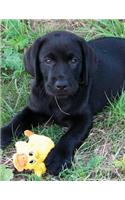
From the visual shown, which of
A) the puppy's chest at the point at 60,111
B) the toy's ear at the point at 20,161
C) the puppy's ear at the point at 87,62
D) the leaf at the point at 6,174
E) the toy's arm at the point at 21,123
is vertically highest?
the puppy's ear at the point at 87,62

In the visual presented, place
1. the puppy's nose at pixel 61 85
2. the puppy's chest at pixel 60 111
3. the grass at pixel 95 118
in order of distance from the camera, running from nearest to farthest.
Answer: the grass at pixel 95 118, the puppy's nose at pixel 61 85, the puppy's chest at pixel 60 111

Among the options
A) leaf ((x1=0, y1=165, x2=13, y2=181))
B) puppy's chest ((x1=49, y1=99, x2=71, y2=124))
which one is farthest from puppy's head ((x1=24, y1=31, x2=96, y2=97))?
leaf ((x1=0, y1=165, x2=13, y2=181))

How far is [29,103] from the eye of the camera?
5008mm

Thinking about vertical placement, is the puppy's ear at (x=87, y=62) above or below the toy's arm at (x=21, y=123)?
above

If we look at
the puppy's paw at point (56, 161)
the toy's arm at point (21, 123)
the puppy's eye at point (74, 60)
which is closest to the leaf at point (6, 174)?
the puppy's paw at point (56, 161)

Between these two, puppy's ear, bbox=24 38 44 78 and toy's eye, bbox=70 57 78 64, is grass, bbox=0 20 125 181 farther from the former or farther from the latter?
toy's eye, bbox=70 57 78 64

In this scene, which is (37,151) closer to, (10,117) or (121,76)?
(10,117)

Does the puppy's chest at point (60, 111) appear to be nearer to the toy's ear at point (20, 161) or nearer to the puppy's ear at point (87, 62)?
the puppy's ear at point (87, 62)

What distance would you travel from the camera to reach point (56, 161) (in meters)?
4.43

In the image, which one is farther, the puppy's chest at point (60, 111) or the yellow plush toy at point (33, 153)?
the puppy's chest at point (60, 111)

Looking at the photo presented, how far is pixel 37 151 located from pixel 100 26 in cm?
215

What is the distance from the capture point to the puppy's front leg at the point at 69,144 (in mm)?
4418

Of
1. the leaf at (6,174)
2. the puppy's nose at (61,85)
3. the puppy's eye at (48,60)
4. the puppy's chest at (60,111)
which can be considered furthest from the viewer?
the puppy's chest at (60,111)

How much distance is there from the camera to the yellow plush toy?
437 centimetres
